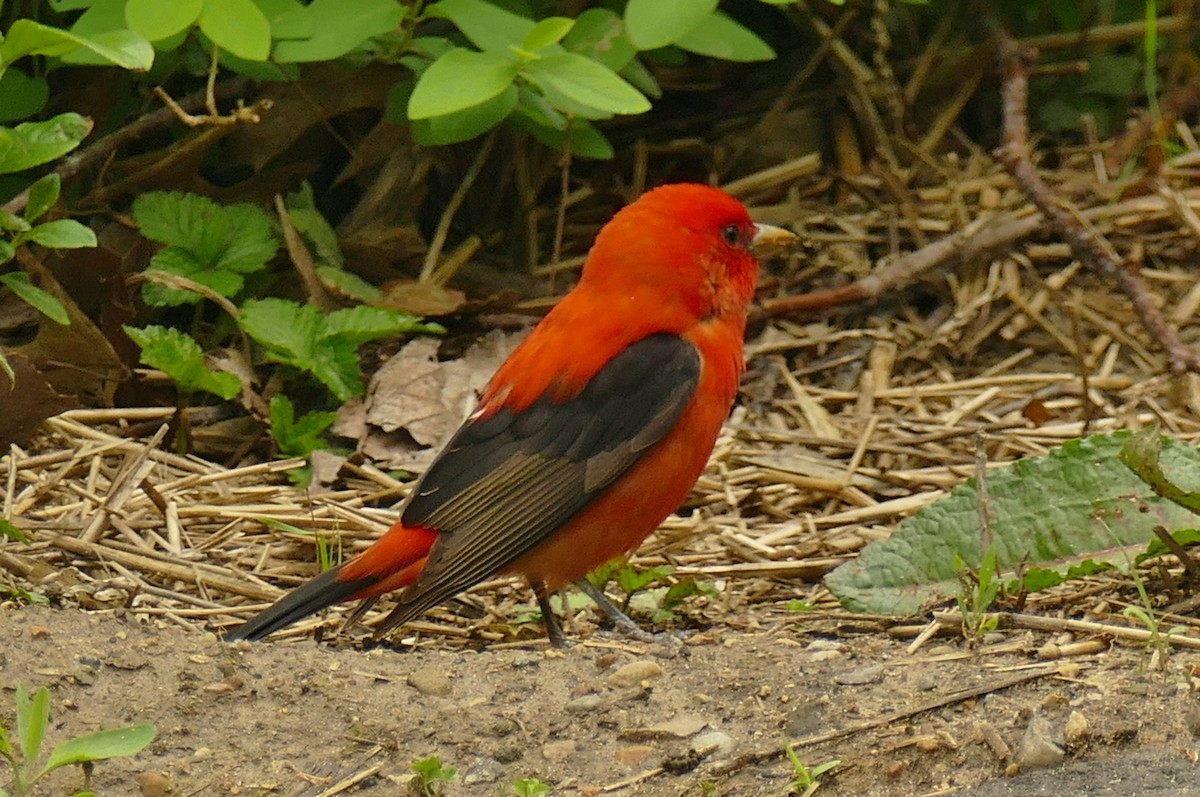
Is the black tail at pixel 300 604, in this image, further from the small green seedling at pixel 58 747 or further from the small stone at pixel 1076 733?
the small stone at pixel 1076 733

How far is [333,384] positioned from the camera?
15.2ft

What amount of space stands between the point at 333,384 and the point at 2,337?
1.13 meters

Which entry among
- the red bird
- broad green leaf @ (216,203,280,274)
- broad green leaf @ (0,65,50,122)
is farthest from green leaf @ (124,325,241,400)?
the red bird

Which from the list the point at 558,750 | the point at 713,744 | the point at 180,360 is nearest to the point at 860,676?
the point at 713,744

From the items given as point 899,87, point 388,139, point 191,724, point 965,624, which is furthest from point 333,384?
point 899,87

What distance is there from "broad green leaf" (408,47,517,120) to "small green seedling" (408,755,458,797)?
1.94m

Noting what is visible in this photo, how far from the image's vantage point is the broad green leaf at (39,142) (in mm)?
3682

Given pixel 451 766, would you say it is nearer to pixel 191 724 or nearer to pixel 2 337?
pixel 191 724

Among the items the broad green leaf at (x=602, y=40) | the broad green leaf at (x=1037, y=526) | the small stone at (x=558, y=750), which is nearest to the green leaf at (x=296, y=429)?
the broad green leaf at (x=602, y=40)

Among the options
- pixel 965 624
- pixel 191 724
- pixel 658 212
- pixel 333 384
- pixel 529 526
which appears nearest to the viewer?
pixel 191 724

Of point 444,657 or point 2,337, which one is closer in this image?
point 444,657

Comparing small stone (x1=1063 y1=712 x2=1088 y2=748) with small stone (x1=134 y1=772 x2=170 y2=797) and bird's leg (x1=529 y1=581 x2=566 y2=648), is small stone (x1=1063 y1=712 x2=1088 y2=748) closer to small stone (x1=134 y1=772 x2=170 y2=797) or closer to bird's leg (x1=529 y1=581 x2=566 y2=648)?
bird's leg (x1=529 y1=581 x2=566 y2=648)

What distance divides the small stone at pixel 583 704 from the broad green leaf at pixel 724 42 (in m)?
2.37

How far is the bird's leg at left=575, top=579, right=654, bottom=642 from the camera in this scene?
385 centimetres
